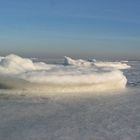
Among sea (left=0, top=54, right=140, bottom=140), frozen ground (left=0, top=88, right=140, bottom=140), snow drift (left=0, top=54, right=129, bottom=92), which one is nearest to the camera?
frozen ground (left=0, top=88, right=140, bottom=140)

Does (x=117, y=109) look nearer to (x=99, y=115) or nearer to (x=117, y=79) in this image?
(x=99, y=115)

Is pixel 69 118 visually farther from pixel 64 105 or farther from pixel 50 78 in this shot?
pixel 50 78

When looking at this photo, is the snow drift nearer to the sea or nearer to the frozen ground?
the sea

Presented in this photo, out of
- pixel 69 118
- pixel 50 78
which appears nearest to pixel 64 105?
pixel 69 118

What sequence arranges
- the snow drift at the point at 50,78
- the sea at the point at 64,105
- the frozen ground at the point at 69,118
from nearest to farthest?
the frozen ground at the point at 69,118 < the sea at the point at 64,105 < the snow drift at the point at 50,78

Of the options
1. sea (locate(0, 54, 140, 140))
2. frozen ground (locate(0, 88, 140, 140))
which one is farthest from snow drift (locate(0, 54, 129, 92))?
frozen ground (locate(0, 88, 140, 140))

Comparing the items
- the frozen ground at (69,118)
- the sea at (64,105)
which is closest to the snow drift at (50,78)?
the sea at (64,105)

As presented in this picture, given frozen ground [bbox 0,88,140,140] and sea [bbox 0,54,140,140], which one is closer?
frozen ground [bbox 0,88,140,140]

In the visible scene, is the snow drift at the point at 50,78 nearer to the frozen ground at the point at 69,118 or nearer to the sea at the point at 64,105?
the sea at the point at 64,105

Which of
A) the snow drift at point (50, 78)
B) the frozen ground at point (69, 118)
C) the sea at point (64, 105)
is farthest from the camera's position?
the snow drift at point (50, 78)

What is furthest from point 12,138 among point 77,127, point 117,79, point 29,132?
point 117,79
